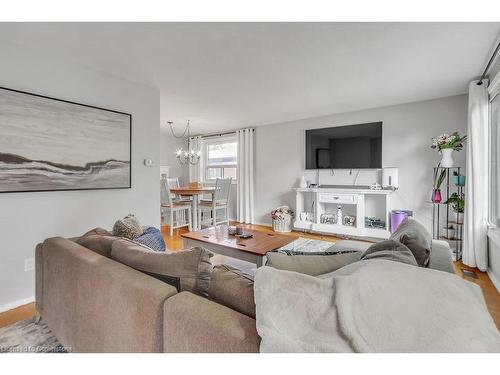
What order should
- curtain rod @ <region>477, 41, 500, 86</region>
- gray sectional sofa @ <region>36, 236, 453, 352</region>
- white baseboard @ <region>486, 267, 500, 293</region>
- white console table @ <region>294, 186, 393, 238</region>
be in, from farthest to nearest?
1. white console table @ <region>294, 186, 393, 238</region>
2. white baseboard @ <region>486, 267, 500, 293</region>
3. curtain rod @ <region>477, 41, 500, 86</region>
4. gray sectional sofa @ <region>36, 236, 453, 352</region>

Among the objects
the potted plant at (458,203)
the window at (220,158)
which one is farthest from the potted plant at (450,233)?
the window at (220,158)

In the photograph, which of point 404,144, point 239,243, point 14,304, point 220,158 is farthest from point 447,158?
point 14,304

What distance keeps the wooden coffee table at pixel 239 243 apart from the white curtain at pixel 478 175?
2170 mm

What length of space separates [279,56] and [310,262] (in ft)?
6.75

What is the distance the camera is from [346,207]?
4.57m

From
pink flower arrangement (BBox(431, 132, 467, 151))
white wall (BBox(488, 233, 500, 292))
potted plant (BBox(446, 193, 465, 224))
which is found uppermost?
pink flower arrangement (BBox(431, 132, 467, 151))

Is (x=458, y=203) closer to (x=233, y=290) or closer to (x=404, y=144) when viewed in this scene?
(x=404, y=144)

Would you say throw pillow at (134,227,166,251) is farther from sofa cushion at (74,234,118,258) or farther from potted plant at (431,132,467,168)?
potted plant at (431,132,467,168)

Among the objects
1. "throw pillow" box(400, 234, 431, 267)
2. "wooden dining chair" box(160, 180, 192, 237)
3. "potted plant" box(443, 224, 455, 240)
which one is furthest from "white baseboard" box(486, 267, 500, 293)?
"wooden dining chair" box(160, 180, 192, 237)

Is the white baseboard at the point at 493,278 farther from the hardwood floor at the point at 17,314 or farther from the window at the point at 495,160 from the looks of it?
the hardwood floor at the point at 17,314

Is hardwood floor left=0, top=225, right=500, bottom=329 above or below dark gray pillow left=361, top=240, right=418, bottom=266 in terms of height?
below

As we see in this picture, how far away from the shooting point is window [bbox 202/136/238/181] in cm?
618

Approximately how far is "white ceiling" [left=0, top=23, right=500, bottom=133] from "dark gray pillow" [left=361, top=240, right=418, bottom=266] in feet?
5.42
